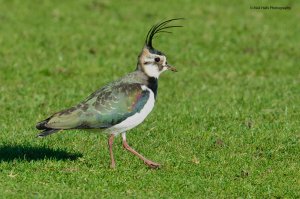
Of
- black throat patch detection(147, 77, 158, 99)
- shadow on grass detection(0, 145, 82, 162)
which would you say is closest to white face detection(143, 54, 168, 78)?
black throat patch detection(147, 77, 158, 99)

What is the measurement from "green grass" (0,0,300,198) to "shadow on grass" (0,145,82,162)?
0.8 inches

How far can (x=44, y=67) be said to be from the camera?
18094 millimetres

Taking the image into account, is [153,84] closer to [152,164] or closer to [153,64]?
[153,64]

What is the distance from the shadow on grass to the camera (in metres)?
11.6

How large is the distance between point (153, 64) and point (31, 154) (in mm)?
2471

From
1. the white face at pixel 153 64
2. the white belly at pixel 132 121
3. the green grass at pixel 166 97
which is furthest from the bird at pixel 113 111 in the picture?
the green grass at pixel 166 97

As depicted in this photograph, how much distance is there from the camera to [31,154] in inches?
464

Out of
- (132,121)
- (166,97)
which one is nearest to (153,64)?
(132,121)

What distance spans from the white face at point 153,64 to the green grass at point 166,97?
1407 mm

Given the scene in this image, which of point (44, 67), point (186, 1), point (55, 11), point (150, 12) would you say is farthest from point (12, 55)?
point (186, 1)

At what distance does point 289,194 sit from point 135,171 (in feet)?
7.85

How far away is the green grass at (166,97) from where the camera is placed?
10656mm

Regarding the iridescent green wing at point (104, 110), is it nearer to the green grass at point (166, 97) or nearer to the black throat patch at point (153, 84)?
the black throat patch at point (153, 84)

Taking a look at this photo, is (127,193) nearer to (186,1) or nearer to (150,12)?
(150,12)
